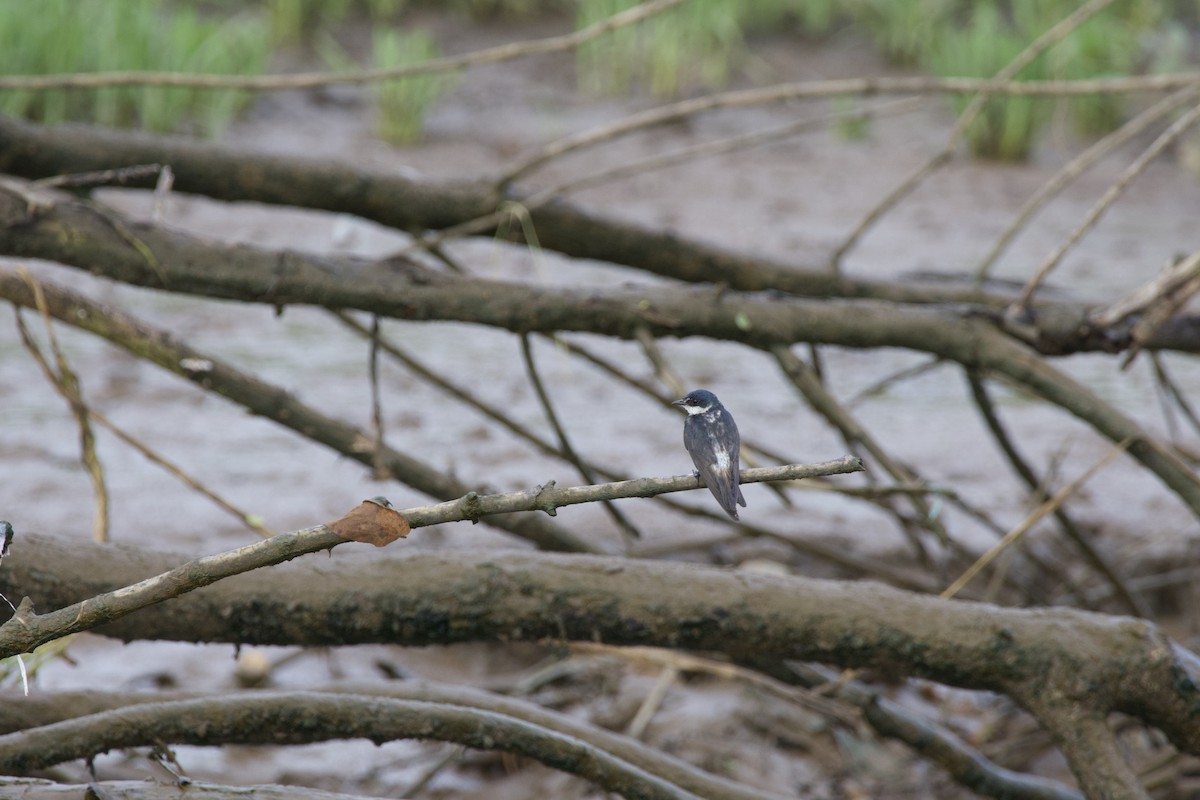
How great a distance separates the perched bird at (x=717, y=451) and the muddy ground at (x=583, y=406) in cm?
88

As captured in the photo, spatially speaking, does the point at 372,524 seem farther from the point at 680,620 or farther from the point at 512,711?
the point at 512,711

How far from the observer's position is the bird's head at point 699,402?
1.42 m

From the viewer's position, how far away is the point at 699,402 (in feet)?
4.80

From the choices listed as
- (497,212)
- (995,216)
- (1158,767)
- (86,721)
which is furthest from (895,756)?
(995,216)

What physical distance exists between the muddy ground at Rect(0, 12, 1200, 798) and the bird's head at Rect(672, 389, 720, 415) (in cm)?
77

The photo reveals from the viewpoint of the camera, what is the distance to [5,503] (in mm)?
3836

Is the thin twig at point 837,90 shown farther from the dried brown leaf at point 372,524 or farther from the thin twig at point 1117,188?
the dried brown leaf at point 372,524

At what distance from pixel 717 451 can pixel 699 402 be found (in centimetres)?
17

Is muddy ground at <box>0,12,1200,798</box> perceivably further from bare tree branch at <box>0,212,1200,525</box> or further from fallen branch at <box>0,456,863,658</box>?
fallen branch at <box>0,456,863,658</box>

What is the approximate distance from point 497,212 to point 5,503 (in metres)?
1.85

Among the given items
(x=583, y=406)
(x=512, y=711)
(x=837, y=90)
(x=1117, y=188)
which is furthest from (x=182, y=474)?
(x=583, y=406)

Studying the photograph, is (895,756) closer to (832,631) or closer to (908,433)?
(832,631)

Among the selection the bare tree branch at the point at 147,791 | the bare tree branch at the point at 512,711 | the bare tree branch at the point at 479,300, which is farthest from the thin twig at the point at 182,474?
the bare tree branch at the point at 147,791

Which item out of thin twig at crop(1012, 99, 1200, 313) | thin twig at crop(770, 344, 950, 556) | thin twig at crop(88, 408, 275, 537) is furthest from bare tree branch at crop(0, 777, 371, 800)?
thin twig at crop(1012, 99, 1200, 313)
